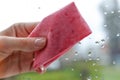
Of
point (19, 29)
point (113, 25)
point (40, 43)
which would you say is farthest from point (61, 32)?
point (113, 25)

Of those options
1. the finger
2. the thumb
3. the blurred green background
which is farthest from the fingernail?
the blurred green background

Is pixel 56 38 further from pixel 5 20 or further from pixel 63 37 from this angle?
pixel 5 20

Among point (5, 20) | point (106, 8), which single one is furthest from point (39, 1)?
point (106, 8)

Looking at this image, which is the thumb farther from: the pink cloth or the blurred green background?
the blurred green background

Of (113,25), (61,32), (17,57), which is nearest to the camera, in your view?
(61,32)

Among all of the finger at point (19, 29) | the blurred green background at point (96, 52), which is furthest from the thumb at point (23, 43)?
the blurred green background at point (96, 52)

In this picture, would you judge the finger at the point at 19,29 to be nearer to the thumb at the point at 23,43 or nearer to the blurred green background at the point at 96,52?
the thumb at the point at 23,43

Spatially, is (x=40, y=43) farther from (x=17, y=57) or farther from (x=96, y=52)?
(x=96, y=52)
